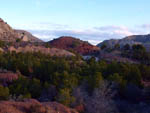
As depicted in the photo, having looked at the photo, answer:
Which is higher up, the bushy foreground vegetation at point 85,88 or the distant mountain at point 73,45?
the distant mountain at point 73,45

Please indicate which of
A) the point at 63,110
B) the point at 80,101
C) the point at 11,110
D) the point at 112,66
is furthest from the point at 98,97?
the point at 112,66

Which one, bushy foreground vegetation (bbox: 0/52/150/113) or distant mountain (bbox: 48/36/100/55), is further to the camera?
distant mountain (bbox: 48/36/100/55)

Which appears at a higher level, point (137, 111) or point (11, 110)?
point (11, 110)

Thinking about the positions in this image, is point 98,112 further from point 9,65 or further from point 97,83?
point 9,65

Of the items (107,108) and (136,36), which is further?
(136,36)

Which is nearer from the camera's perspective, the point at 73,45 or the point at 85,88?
the point at 85,88

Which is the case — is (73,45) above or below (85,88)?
above

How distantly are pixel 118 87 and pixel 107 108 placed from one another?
19.2 ft

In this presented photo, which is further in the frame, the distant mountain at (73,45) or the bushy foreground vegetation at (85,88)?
the distant mountain at (73,45)

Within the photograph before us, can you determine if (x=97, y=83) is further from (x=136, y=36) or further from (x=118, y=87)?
(x=136, y=36)

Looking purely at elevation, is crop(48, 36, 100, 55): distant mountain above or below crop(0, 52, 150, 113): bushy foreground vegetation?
above

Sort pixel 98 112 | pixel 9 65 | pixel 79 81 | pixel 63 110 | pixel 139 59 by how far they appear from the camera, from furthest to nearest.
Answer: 1. pixel 139 59
2. pixel 9 65
3. pixel 79 81
4. pixel 98 112
5. pixel 63 110

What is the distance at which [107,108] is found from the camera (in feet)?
54.0

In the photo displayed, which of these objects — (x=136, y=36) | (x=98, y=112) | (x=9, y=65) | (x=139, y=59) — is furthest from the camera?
(x=136, y=36)
